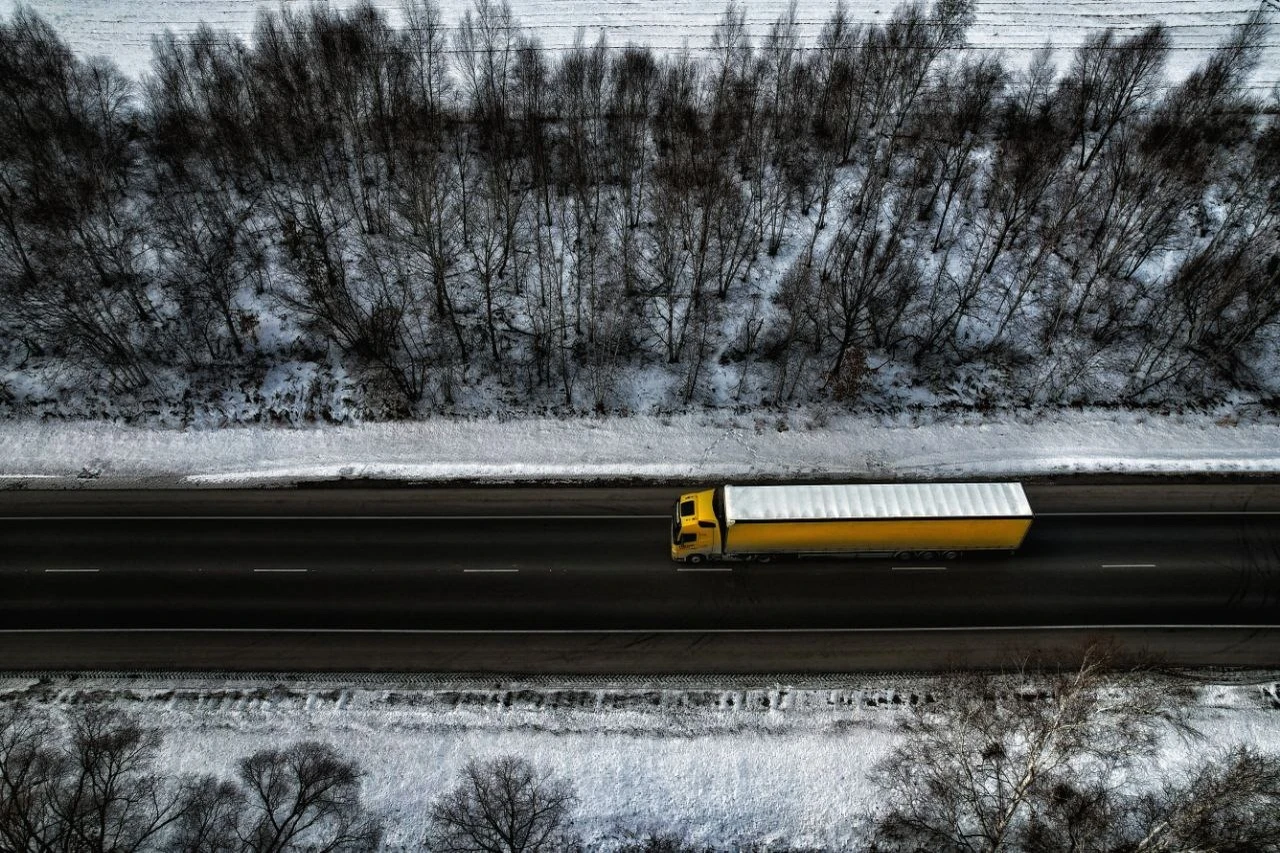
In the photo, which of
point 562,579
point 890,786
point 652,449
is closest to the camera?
point 890,786

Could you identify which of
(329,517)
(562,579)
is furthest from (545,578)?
(329,517)

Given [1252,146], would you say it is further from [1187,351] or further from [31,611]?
[31,611]

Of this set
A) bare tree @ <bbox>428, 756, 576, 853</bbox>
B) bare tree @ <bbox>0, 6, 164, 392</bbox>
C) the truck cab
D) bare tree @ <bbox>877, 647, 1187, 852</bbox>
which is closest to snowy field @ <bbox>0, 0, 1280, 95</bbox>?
bare tree @ <bbox>0, 6, 164, 392</bbox>

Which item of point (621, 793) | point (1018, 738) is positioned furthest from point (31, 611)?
point (1018, 738)

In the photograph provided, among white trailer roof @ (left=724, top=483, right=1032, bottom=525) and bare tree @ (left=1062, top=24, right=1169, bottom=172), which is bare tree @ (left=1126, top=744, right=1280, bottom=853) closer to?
white trailer roof @ (left=724, top=483, right=1032, bottom=525)

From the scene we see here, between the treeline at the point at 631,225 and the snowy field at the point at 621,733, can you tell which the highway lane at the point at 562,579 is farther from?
the treeline at the point at 631,225

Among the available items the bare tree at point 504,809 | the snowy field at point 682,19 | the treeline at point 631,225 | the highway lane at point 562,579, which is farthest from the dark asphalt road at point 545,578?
the snowy field at point 682,19

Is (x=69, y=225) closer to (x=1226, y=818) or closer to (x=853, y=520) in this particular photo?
(x=853, y=520)
